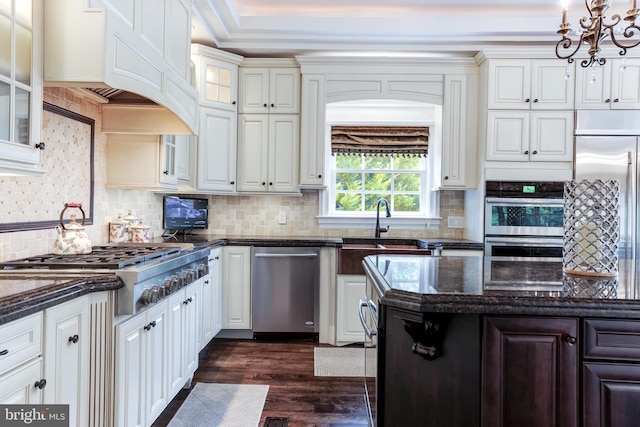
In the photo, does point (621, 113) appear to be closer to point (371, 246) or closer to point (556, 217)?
point (556, 217)

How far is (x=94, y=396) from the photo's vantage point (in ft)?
5.37

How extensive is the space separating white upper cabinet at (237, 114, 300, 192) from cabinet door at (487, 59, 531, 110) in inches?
70.7

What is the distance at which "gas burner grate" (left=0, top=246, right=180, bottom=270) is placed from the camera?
1725 mm

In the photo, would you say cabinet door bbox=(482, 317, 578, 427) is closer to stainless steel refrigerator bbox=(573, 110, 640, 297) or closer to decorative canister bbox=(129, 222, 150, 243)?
decorative canister bbox=(129, 222, 150, 243)

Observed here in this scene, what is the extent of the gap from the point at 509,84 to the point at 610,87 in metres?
0.85

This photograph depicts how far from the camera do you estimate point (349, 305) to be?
3588 mm

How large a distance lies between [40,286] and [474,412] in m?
1.51

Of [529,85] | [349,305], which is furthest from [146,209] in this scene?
[529,85]

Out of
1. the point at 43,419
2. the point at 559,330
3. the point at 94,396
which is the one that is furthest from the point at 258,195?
the point at 559,330

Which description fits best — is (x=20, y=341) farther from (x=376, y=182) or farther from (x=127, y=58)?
(x=376, y=182)

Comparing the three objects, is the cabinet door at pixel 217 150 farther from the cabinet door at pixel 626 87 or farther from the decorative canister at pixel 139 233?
the cabinet door at pixel 626 87

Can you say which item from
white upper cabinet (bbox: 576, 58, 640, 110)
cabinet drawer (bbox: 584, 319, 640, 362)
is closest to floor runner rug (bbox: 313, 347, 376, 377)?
cabinet drawer (bbox: 584, 319, 640, 362)

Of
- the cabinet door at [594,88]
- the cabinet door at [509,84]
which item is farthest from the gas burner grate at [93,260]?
the cabinet door at [594,88]

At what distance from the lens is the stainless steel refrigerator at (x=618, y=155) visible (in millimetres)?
3490
